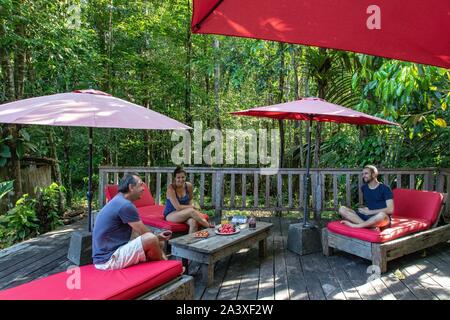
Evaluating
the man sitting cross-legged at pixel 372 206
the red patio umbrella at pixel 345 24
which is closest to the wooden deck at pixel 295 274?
the man sitting cross-legged at pixel 372 206

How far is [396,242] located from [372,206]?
66cm

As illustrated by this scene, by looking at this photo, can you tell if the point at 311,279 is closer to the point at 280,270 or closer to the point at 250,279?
the point at 280,270

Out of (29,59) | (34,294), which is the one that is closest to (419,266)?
(34,294)

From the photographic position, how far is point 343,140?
732 cm

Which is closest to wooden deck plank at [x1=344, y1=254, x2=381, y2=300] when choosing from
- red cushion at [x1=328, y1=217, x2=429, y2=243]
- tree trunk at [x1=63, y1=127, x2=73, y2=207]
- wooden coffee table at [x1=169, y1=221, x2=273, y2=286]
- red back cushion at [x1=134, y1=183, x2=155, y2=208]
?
red cushion at [x1=328, y1=217, x2=429, y2=243]

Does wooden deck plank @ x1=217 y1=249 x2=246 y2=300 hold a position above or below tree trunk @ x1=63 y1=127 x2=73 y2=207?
below

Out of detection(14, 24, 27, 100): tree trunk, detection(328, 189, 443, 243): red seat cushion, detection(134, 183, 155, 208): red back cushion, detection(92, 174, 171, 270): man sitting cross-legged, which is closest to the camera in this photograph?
detection(92, 174, 171, 270): man sitting cross-legged

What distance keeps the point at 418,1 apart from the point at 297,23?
336mm

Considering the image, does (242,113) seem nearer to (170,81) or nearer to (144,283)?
(144,283)

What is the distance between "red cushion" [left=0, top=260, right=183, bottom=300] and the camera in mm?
2062

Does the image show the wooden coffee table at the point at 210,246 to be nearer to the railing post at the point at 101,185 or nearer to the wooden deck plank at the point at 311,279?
the wooden deck plank at the point at 311,279

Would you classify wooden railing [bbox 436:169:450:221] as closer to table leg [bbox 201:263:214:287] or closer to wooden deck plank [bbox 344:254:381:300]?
wooden deck plank [bbox 344:254:381:300]

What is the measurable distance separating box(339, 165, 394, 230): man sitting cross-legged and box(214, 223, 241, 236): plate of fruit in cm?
136

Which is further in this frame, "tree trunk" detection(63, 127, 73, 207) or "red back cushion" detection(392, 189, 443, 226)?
"tree trunk" detection(63, 127, 73, 207)
